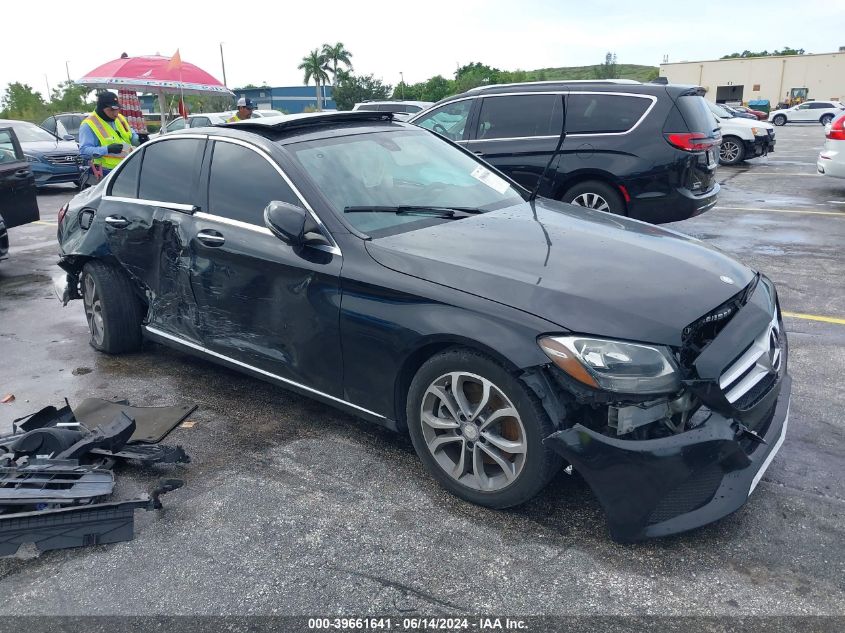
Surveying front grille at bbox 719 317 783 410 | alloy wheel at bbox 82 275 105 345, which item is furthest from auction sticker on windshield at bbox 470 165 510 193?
alloy wheel at bbox 82 275 105 345

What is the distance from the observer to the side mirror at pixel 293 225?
3324mm

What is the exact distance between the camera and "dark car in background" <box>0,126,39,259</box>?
8.02 metres

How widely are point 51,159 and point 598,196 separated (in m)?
12.0

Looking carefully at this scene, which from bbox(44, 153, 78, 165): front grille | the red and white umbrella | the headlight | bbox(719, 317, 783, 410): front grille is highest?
the red and white umbrella

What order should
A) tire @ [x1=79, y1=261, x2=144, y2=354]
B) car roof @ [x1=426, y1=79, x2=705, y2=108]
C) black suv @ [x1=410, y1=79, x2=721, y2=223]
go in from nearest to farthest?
tire @ [x1=79, y1=261, x2=144, y2=354], black suv @ [x1=410, y1=79, x2=721, y2=223], car roof @ [x1=426, y1=79, x2=705, y2=108]

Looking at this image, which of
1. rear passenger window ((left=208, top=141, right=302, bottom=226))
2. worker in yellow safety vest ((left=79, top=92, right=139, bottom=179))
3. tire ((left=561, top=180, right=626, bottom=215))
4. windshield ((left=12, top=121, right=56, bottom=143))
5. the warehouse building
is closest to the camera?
rear passenger window ((left=208, top=141, right=302, bottom=226))

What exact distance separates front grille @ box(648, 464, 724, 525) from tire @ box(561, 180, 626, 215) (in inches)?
200

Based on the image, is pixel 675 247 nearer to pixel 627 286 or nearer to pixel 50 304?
pixel 627 286

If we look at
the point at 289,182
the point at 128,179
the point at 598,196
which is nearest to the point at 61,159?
the point at 128,179

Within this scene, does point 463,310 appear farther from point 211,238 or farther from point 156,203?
point 156,203

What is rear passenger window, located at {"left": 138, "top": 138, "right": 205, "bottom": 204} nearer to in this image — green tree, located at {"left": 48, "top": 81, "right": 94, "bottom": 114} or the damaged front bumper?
the damaged front bumper

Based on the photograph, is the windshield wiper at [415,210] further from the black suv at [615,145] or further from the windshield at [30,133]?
the windshield at [30,133]

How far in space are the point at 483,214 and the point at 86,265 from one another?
9.74 ft

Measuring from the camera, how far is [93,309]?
506 cm
